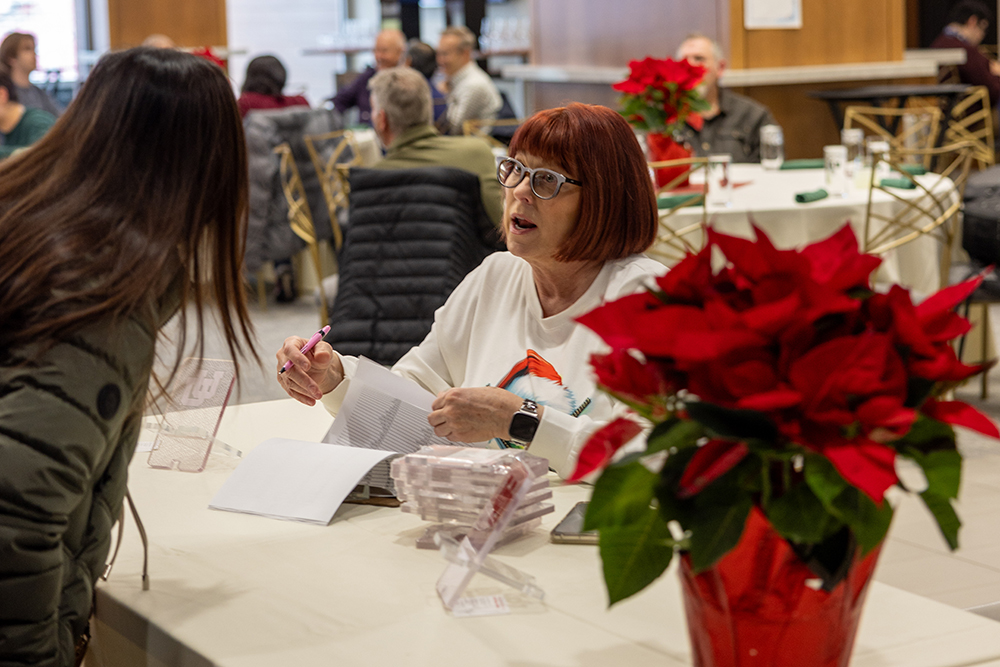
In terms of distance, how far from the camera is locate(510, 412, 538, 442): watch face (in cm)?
157

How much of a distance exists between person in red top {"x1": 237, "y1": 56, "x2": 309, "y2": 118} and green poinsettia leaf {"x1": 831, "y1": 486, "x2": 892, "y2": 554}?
6316 mm

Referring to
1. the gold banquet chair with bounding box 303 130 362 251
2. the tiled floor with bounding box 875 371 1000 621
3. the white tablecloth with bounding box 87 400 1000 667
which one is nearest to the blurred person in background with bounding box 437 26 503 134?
the gold banquet chair with bounding box 303 130 362 251

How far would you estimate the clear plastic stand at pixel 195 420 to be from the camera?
1706mm

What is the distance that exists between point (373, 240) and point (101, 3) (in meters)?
7.41

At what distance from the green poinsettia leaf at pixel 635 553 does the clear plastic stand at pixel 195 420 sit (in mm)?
1005

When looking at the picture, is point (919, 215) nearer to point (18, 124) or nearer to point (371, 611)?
point (371, 611)

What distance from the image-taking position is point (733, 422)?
0.74 meters

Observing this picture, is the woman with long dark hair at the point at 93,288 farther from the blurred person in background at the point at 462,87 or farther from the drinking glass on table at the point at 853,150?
the blurred person in background at the point at 462,87

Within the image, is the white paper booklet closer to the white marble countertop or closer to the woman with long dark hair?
the woman with long dark hair

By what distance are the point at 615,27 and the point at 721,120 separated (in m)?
2.89

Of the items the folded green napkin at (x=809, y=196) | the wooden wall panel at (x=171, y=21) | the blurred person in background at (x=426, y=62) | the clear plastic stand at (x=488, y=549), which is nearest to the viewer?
the clear plastic stand at (x=488, y=549)

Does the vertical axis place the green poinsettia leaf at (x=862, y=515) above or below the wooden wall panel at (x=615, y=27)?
below

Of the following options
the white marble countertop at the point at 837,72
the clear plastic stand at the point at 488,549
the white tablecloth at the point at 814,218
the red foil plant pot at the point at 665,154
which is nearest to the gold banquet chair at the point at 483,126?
the white marble countertop at the point at 837,72

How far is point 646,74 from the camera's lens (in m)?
4.02
